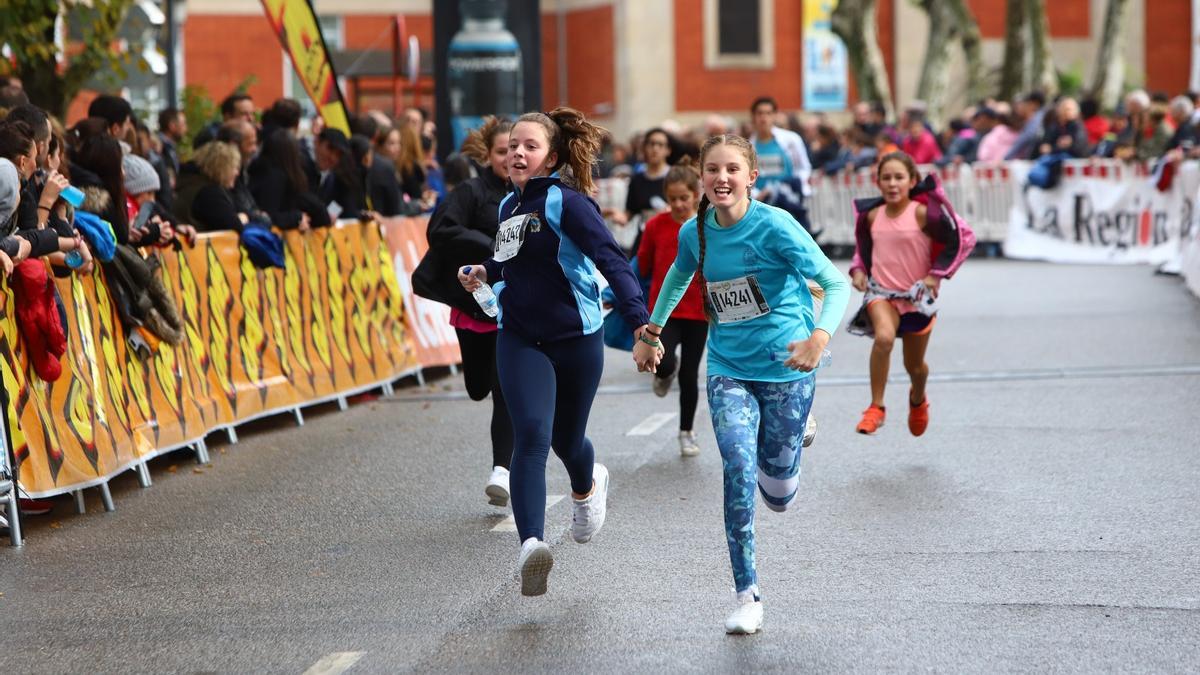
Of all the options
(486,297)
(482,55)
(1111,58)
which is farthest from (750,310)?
(1111,58)

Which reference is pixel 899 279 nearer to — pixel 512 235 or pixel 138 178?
pixel 512 235

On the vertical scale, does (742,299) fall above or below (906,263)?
above

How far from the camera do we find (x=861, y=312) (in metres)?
10.3

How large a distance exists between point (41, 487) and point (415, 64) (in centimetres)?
1879

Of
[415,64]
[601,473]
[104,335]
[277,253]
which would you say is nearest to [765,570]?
[601,473]

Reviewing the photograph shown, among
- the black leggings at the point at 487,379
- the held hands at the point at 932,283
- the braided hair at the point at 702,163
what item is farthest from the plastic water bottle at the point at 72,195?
the held hands at the point at 932,283

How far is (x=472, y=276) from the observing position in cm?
686

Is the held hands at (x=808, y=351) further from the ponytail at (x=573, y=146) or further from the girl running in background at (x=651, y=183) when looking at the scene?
the girl running in background at (x=651, y=183)

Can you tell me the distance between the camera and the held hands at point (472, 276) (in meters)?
6.85

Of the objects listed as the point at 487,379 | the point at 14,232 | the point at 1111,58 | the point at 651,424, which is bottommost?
the point at 651,424

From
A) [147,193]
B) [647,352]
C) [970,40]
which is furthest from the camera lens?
[970,40]

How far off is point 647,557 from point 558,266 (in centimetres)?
126

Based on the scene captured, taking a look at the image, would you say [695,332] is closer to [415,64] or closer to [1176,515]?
[1176,515]

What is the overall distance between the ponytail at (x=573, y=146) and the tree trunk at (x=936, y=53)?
33.6m
